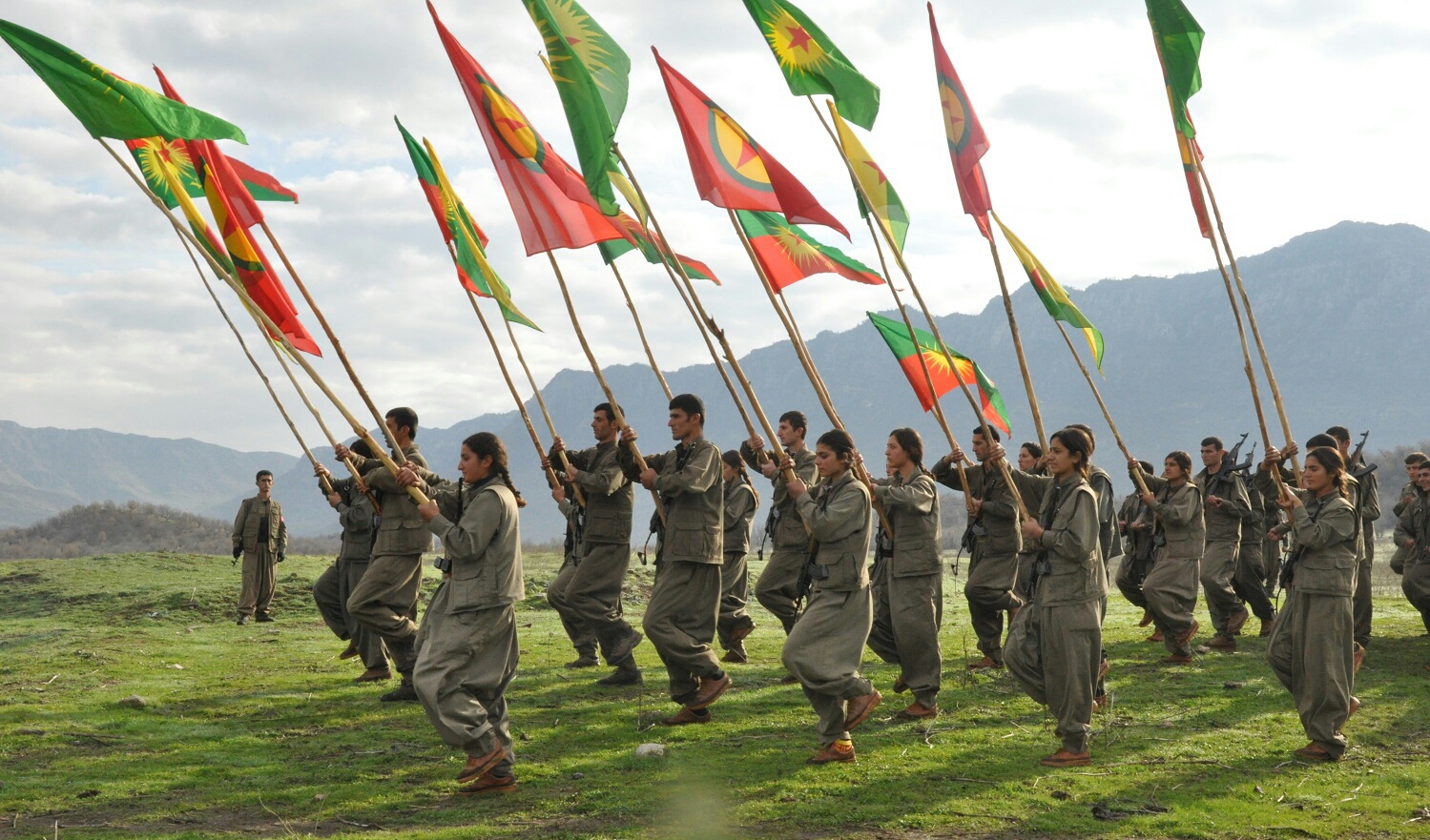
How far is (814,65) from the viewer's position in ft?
31.5

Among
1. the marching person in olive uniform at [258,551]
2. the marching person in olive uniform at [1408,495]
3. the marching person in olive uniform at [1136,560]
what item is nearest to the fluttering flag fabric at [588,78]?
the marching person in olive uniform at [1136,560]

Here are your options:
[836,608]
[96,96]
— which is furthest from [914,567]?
[96,96]

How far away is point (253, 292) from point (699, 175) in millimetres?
3608

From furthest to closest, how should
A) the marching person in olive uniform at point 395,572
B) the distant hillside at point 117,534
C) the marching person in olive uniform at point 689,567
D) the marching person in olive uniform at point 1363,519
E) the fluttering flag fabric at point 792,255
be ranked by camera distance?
the distant hillside at point 117,534 < the marching person in olive uniform at point 1363,519 < the fluttering flag fabric at point 792,255 < the marching person in olive uniform at point 395,572 < the marching person in olive uniform at point 689,567

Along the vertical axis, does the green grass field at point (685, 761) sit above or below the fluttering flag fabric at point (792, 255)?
below

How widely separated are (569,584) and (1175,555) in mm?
6130

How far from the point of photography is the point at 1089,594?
7.69 meters

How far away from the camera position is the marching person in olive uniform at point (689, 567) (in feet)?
28.8

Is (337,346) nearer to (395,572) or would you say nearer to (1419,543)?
(395,572)

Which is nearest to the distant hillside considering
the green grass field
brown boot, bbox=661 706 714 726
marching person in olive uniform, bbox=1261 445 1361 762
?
the green grass field

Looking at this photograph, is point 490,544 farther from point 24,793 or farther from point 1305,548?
point 1305,548

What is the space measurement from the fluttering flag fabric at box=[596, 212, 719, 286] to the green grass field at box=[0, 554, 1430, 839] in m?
3.93

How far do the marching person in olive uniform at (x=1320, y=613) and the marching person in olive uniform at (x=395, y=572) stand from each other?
635 cm

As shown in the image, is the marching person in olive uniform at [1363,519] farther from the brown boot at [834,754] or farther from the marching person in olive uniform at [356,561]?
the marching person in olive uniform at [356,561]
